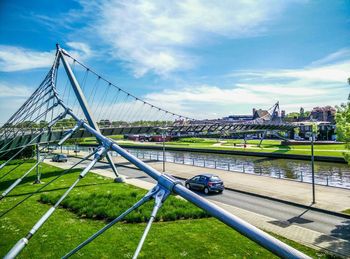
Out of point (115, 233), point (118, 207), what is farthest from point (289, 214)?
point (115, 233)

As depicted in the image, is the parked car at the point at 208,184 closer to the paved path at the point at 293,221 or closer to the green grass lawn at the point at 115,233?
the paved path at the point at 293,221

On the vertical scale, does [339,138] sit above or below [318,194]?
above

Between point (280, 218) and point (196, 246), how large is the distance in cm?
740

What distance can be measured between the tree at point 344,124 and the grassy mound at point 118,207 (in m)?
9.19

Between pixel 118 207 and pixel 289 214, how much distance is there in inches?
427

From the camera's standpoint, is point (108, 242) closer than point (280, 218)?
Yes

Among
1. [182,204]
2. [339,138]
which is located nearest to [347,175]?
→ [339,138]

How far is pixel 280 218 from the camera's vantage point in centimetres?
1798

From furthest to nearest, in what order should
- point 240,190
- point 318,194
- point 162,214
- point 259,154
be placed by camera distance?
point 259,154 < point 240,190 < point 318,194 < point 162,214

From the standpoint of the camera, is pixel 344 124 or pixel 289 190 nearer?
pixel 344 124

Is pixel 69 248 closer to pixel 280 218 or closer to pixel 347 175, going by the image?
pixel 280 218

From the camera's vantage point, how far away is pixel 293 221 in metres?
17.4

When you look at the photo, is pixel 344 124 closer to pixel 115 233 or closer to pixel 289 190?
pixel 289 190

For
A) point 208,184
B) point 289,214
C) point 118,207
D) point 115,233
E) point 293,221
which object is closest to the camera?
point 115,233
